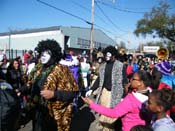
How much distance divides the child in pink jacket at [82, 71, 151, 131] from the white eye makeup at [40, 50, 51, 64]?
86 centimetres

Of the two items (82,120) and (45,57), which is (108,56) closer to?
(82,120)

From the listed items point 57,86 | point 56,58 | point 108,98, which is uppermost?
point 56,58

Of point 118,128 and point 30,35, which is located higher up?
point 30,35

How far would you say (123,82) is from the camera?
22.3 feet

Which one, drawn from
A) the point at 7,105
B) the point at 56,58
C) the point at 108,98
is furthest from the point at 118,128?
the point at 7,105

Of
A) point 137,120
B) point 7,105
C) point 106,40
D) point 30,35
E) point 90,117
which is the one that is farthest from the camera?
point 106,40

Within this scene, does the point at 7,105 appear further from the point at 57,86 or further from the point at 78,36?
the point at 78,36

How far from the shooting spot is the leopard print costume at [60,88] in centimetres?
419

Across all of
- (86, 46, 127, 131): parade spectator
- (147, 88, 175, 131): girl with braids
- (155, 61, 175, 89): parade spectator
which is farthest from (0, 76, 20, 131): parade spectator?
(155, 61, 175, 89): parade spectator

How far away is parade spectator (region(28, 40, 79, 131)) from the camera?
419cm

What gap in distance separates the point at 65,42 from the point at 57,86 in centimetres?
3840

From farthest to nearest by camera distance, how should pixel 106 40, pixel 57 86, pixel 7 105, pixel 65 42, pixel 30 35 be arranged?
pixel 106 40
pixel 30 35
pixel 65 42
pixel 57 86
pixel 7 105

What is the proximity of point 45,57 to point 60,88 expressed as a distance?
445 mm

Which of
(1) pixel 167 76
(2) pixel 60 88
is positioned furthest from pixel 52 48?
(1) pixel 167 76
